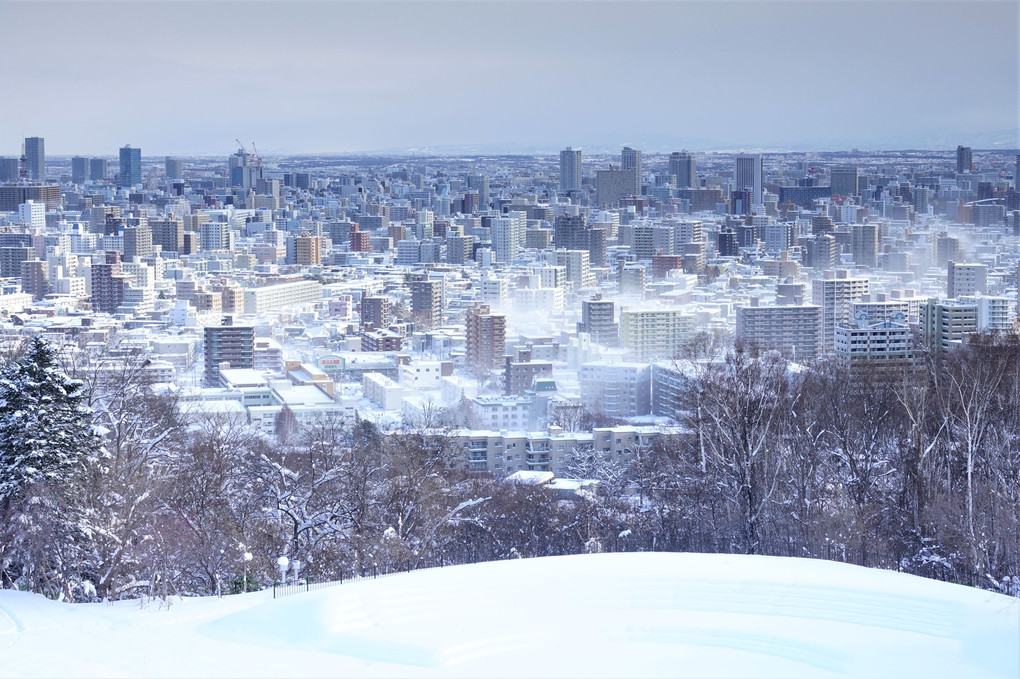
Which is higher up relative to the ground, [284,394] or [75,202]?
[75,202]

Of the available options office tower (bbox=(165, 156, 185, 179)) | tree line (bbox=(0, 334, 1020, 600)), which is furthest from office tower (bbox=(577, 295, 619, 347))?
office tower (bbox=(165, 156, 185, 179))

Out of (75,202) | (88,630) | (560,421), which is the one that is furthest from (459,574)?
(75,202)

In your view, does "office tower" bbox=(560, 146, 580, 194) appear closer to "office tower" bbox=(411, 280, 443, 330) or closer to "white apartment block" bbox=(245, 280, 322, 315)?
"white apartment block" bbox=(245, 280, 322, 315)

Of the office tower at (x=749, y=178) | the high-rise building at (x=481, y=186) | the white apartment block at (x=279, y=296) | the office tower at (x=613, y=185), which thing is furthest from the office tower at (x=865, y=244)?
the high-rise building at (x=481, y=186)

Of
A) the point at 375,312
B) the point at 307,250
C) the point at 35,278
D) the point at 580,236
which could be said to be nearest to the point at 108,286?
the point at 35,278

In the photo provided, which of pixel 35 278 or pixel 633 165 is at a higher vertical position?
pixel 633 165

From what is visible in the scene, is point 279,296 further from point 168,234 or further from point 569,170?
point 569,170

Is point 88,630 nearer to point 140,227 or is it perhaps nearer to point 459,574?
point 459,574

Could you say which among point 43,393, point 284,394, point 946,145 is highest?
point 946,145
